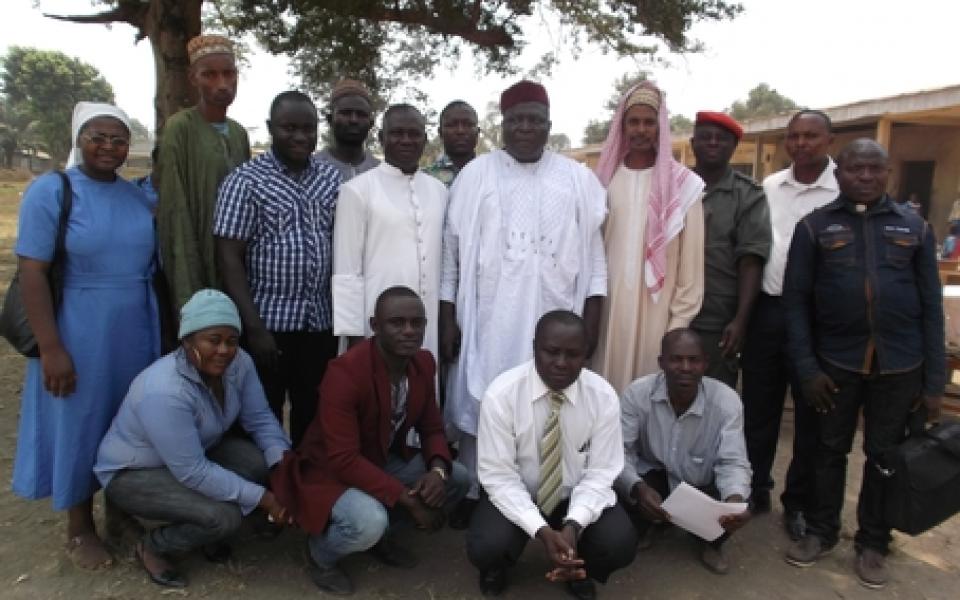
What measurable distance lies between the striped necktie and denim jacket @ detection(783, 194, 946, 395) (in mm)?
1199

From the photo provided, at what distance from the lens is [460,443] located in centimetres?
352

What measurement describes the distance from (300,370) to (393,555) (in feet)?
3.15

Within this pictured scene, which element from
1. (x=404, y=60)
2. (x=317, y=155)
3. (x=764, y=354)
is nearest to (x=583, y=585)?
(x=764, y=354)

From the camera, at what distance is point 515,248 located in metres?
3.18

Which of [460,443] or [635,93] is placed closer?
[635,93]

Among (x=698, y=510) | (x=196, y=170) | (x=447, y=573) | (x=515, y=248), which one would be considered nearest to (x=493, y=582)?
(x=447, y=573)

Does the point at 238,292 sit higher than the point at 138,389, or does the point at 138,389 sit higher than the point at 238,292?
the point at 238,292

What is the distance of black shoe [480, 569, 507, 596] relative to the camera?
290 centimetres

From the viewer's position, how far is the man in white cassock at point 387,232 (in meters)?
3.11

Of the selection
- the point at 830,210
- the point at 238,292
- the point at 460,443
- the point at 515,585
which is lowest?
the point at 515,585

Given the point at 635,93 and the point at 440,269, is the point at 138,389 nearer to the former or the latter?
the point at 440,269

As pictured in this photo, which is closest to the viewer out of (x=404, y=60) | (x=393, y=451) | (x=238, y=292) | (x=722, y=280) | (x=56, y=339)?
(x=56, y=339)

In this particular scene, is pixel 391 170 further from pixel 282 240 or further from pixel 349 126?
pixel 282 240

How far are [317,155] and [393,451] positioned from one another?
1.71m
